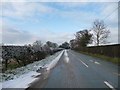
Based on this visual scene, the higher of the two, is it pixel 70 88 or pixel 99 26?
pixel 99 26

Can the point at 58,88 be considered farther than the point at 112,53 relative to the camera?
No

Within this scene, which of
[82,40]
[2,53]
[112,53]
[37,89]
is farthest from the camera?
[82,40]

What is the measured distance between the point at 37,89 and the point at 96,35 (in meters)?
72.7

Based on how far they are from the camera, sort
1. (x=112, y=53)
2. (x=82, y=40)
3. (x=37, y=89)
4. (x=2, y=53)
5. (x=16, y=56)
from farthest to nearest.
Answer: (x=82, y=40)
(x=112, y=53)
(x=16, y=56)
(x=2, y=53)
(x=37, y=89)

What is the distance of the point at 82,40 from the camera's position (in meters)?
104

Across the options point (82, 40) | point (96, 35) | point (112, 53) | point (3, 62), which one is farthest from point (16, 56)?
point (82, 40)

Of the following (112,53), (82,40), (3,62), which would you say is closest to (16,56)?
(3,62)

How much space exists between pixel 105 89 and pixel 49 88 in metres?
2.23

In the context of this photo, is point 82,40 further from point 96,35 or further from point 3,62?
point 3,62

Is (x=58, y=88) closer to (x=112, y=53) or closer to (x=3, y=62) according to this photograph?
(x=3, y=62)

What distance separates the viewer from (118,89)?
10125 millimetres

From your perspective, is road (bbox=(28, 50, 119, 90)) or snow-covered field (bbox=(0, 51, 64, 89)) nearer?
snow-covered field (bbox=(0, 51, 64, 89))

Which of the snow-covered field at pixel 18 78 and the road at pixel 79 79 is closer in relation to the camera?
the snow-covered field at pixel 18 78

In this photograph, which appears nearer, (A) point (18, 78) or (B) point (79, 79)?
(B) point (79, 79)
